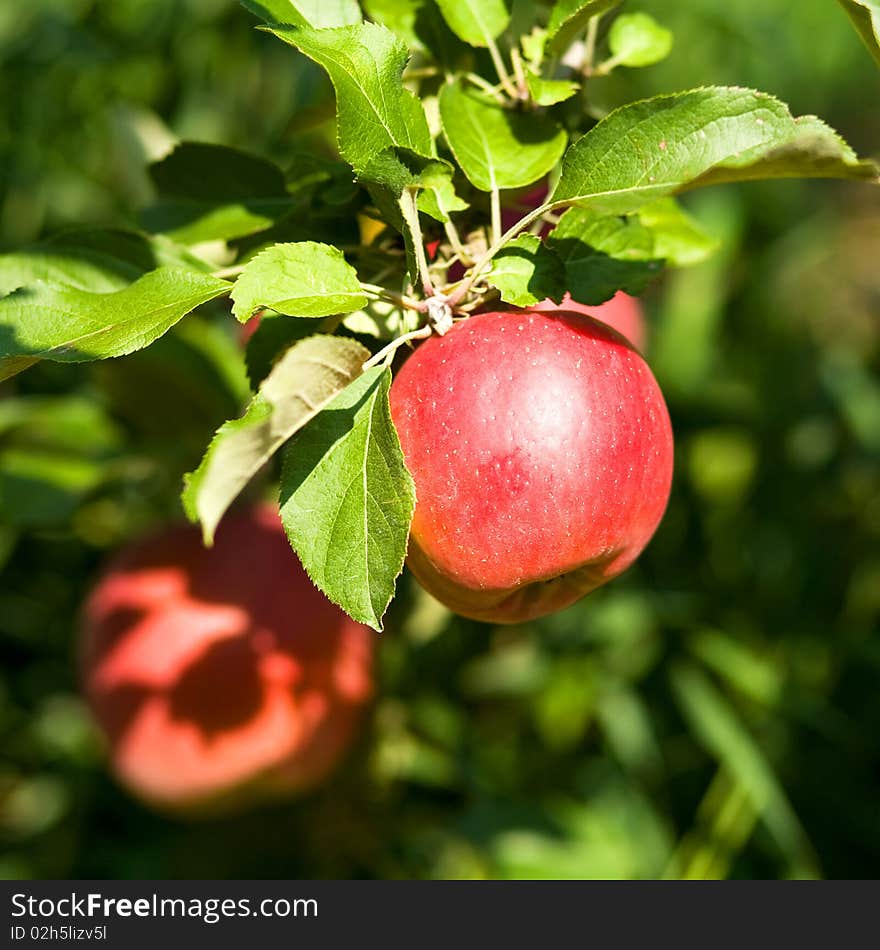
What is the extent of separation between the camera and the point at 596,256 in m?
0.48

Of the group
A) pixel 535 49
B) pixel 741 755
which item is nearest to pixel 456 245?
pixel 535 49

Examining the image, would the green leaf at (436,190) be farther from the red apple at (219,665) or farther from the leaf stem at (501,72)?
the red apple at (219,665)

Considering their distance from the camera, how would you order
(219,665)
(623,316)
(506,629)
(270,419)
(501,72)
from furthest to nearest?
(506,629)
(623,316)
(219,665)
(501,72)
(270,419)

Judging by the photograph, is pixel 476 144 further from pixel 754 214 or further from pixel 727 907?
pixel 754 214

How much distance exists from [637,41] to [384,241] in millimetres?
167

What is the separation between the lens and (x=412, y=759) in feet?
3.61

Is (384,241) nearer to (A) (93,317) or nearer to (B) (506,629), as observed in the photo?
(A) (93,317)

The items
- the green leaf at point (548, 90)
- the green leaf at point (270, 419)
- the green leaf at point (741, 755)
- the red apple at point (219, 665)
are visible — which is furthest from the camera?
the green leaf at point (741, 755)

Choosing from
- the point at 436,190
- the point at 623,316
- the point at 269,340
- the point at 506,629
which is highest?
the point at 436,190

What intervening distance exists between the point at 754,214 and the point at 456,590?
3.70ft

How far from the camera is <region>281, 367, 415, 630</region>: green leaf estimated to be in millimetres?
426

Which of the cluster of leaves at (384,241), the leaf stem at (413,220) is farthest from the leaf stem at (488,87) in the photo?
the leaf stem at (413,220)

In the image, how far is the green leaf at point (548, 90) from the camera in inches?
18.6

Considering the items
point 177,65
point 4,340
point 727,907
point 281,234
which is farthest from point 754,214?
point 4,340
